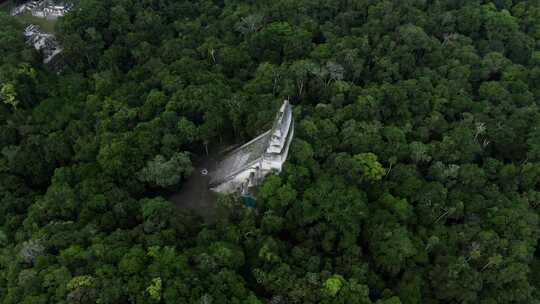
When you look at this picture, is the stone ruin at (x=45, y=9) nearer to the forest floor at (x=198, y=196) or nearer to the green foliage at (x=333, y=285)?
the forest floor at (x=198, y=196)

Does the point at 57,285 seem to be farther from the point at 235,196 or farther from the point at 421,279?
the point at 421,279

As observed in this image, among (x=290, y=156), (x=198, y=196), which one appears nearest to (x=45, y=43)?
(x=198, y=196)

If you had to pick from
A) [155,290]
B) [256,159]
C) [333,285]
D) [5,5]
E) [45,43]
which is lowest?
[333,285]

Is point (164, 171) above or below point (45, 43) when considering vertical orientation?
below

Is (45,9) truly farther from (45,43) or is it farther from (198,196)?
(198,196)

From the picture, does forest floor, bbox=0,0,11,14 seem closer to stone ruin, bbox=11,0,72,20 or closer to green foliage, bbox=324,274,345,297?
stone ruin, bbox=11,0,72,20

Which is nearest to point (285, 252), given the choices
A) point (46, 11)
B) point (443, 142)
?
point (443, 142)

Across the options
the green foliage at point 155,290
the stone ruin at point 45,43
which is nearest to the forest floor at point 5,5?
the stone ruin at point 45,43
